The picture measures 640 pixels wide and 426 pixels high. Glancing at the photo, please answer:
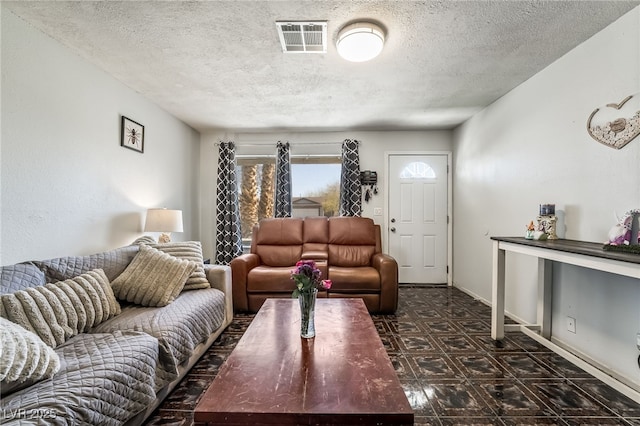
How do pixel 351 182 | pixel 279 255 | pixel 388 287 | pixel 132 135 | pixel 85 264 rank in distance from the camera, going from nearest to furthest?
pixel 85 264, pixel 132 135, pixel 388 287, pixel 279 255, pixel 351 182

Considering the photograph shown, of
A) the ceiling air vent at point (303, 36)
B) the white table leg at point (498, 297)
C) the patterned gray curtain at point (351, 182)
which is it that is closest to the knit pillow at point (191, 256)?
the ceiling air vent at point (303, 36)

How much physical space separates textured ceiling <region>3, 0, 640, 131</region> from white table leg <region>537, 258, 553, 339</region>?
1.71 metres

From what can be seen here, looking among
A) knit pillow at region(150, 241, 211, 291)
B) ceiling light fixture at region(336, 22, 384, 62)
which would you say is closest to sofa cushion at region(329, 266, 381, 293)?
knit pillow at region(150, 241, 211, 291)

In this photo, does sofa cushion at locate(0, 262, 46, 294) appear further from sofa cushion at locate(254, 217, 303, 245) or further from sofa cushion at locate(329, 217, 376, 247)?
sofa cushion at locate(329, 217, 376, 247)

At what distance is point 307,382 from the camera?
111 cm

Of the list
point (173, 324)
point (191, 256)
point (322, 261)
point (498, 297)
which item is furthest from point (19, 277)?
point (498, 297)

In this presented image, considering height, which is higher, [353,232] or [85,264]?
[353,232]

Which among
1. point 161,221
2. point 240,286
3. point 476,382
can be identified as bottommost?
point 476,382

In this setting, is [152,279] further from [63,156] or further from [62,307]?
[63,156]

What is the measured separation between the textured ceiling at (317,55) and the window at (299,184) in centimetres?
114

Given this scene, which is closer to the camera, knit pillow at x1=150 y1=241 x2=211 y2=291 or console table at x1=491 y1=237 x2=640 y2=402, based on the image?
console table at x1=491 y1=237 x2=640 y2=402

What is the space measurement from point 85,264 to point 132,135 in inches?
60.3

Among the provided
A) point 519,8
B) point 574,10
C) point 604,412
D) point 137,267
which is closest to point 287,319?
point 137,267

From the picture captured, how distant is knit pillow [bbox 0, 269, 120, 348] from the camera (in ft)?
4.54
